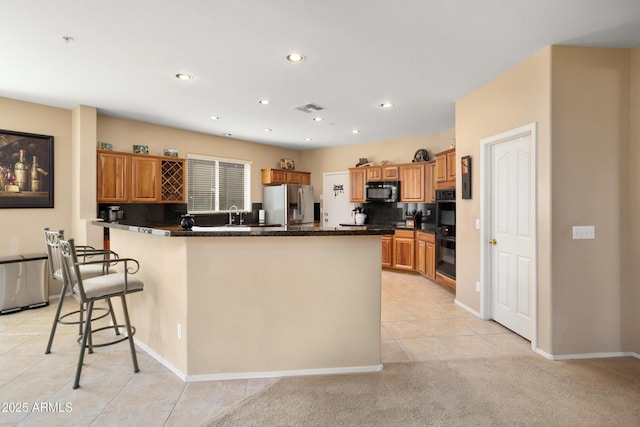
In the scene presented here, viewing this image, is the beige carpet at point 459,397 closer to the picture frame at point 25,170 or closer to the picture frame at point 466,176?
the picture frame at point 466,176

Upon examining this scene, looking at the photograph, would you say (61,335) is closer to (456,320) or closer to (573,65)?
(456,320)

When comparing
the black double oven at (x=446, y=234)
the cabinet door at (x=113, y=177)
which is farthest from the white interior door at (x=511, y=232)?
the cabinet door at (x=113, y=177)

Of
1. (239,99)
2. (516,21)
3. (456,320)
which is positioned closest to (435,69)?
(516,21)

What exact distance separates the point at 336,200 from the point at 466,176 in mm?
4135

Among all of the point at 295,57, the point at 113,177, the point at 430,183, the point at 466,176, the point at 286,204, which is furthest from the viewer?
the point at 286,204

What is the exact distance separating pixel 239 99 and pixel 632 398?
4.65 m

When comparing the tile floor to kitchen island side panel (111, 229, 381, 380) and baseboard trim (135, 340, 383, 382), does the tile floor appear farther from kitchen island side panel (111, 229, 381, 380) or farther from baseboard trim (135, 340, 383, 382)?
kitchen island side panel (111, 229, 381, 380)

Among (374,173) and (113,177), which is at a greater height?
(374,173)

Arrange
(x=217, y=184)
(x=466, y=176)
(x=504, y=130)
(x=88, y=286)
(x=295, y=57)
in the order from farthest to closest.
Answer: (x=217, y=184), (x=466, y=176), (x=504, y=130), (x=295, y=57), (x=88, y=286)

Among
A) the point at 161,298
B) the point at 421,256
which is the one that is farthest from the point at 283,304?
the point at 421,256

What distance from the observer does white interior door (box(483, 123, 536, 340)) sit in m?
3.33

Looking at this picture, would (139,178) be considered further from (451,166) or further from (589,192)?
(589,192)

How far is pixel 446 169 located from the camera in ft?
17.3

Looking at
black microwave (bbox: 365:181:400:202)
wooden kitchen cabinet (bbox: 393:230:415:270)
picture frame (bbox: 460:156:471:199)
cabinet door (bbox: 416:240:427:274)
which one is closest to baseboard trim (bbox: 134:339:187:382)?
picture frame (bbox: 460:156:471:199)
